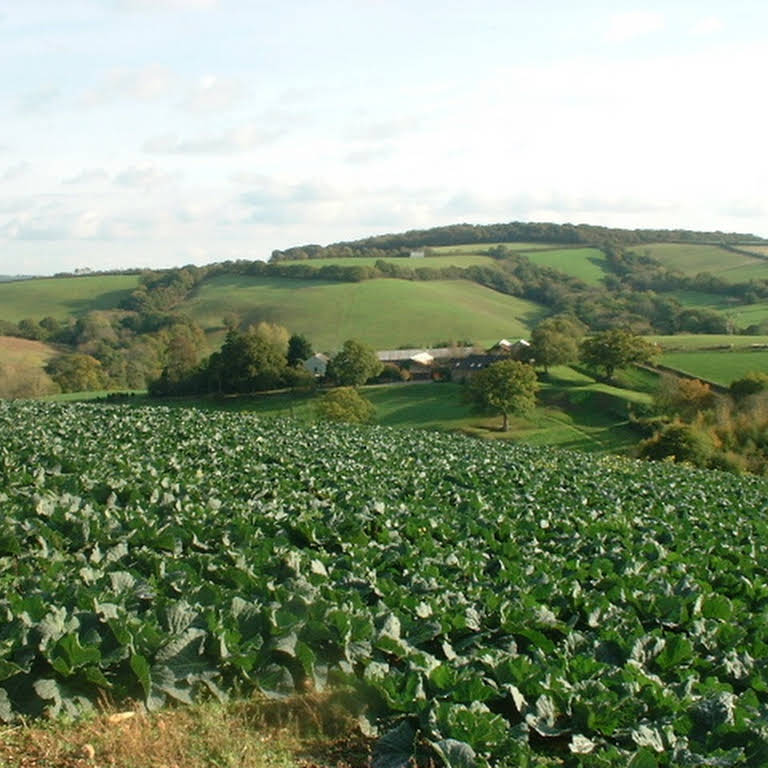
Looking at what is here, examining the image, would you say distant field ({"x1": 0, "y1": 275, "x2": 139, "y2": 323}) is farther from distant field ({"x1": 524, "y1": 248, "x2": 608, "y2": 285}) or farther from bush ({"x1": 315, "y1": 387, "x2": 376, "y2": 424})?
bush ({"x1": 315, "y1": 387, "x2": 376, "y2": 424})

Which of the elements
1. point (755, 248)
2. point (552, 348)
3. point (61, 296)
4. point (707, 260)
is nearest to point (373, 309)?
point (552, 348)

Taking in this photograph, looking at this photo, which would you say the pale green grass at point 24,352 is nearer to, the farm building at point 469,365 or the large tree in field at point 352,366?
the large tree in field at point 352,366

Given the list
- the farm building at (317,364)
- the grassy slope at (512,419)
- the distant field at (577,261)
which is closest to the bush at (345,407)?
the grassy slope at (512,419)

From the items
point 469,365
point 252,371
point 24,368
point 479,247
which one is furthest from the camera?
point 479,247

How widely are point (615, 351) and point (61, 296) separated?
93.8m

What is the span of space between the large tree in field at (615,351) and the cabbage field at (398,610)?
61.5 metres

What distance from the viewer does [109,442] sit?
20.0 meters

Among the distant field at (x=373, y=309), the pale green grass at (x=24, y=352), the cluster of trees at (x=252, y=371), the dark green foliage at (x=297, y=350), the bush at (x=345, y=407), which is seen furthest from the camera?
the distant field at (x=373, y=309)

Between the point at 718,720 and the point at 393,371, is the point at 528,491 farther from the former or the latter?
the point at 393,371

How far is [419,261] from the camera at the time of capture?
477ft

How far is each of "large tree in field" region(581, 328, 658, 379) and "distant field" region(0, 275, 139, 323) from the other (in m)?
80.5

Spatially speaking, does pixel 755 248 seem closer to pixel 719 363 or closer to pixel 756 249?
pixel 756 249

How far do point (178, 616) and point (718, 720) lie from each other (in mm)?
3971

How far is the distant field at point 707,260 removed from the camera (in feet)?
420
